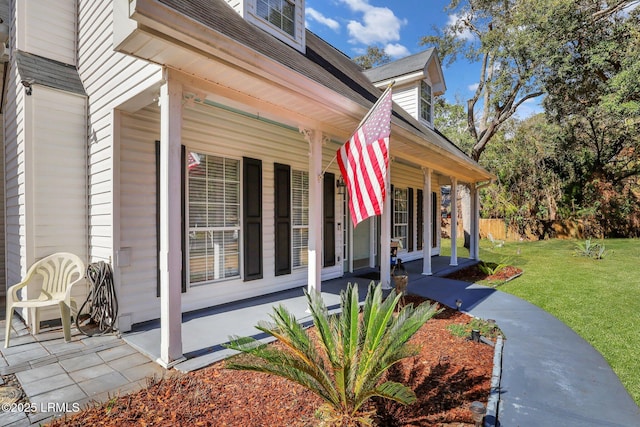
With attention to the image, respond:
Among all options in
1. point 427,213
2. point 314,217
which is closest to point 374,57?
point 427,213

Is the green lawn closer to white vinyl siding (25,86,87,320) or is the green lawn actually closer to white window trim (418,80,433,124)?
white window trim (418,80,433,124)

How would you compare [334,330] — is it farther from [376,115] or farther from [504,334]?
[504,334]

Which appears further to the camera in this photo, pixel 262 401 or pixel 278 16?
pixel 278 16

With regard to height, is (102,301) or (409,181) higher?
(409,181)

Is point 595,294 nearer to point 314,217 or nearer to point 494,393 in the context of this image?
point 494,393

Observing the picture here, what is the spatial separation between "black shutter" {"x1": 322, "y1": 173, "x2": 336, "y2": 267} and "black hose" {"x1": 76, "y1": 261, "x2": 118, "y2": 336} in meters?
4.03

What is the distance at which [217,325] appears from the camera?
13.5ft

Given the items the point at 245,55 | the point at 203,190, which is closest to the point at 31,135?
the point at 203,190

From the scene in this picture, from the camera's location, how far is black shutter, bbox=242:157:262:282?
17.2 feet

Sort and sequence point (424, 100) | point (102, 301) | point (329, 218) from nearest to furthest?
1. point (102, 301)
2. point (329, 218)
3. point (424, 100)

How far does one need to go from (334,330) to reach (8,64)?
689 centimetres

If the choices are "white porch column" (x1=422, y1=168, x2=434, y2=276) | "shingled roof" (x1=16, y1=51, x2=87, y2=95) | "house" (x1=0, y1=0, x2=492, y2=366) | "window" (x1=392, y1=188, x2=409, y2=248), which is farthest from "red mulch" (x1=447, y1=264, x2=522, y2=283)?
"shingled roof" (x1=16, y1=51, x2=87, y2=95)

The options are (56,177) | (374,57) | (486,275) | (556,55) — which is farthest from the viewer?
(374,57)

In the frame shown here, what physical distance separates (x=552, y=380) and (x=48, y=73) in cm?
700
